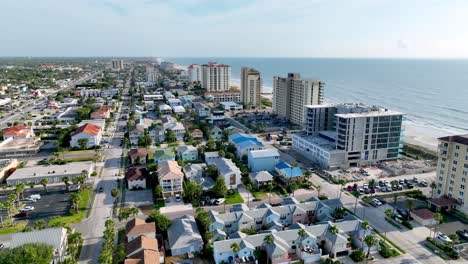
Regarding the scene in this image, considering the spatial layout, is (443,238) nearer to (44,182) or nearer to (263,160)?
(263,160)

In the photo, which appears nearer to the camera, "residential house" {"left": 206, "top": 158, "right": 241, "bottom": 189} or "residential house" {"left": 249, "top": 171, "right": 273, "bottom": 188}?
"residential house" {"left": 206, "top": 158, "right": 241, "bottom": 189}

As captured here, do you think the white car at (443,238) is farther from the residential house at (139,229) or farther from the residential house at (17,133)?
the residential house at (17,133)

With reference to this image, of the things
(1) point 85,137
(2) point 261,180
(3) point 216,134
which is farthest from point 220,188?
(1) point 85,137

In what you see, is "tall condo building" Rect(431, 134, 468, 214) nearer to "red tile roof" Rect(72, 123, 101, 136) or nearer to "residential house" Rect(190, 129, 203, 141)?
"residential house" Rect(190, 129, 203, 141)

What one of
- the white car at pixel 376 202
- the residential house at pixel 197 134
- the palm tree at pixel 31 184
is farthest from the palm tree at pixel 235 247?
the residential house at pixel 197 134

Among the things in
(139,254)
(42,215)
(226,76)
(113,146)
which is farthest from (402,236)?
(226,76)

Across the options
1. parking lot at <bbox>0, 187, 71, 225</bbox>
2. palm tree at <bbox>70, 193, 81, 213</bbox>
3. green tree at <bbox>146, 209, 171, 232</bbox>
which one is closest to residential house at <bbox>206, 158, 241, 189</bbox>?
green tree at <bbox>146, 209, 171, 232</bbox>
